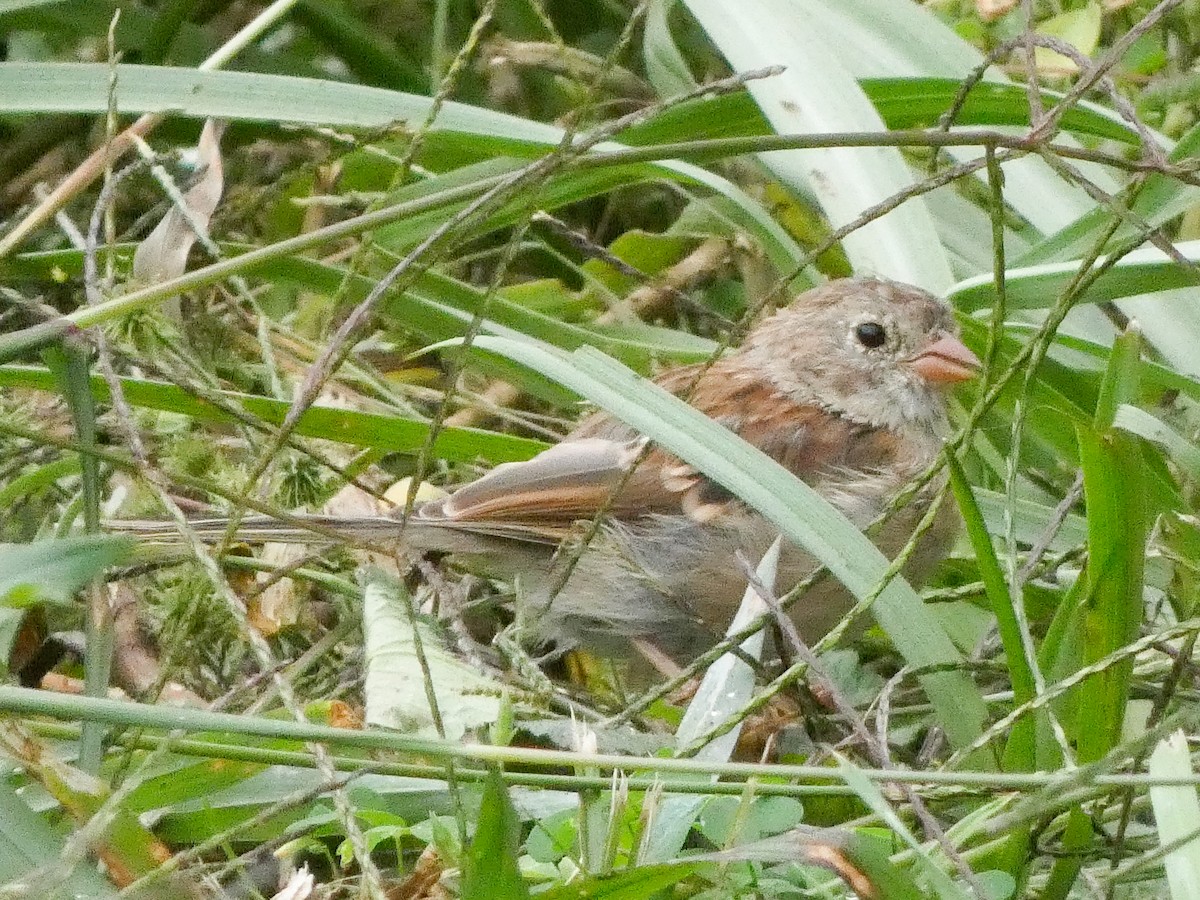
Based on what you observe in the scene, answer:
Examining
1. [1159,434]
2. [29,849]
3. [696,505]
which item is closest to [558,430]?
[696,505]

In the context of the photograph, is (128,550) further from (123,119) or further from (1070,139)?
(1070,139)

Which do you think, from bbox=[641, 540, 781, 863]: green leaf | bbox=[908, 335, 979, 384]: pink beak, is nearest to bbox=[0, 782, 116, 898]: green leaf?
bbox=[641, 540, 781, 863]: green leaf

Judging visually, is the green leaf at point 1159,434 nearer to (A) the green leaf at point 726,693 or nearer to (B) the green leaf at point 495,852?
(A) the green leaf at point 726,693

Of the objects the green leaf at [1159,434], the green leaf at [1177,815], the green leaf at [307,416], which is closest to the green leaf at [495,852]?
the green leaf at [1177,815]

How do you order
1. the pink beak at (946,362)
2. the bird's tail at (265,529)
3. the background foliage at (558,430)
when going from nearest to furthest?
the background foliage at (558,430) → the bird's tail at (265,529) → the pink beak at (946,362)

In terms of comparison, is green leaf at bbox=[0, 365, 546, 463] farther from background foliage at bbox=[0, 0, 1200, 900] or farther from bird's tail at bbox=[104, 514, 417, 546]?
bird's tail at bbox=[104, 514, 417, 546]

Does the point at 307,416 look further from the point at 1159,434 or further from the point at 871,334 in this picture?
the point at 1159,434

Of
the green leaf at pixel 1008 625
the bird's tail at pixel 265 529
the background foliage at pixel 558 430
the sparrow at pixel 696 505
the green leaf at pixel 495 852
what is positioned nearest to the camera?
the green leaf at pixel 495 852
